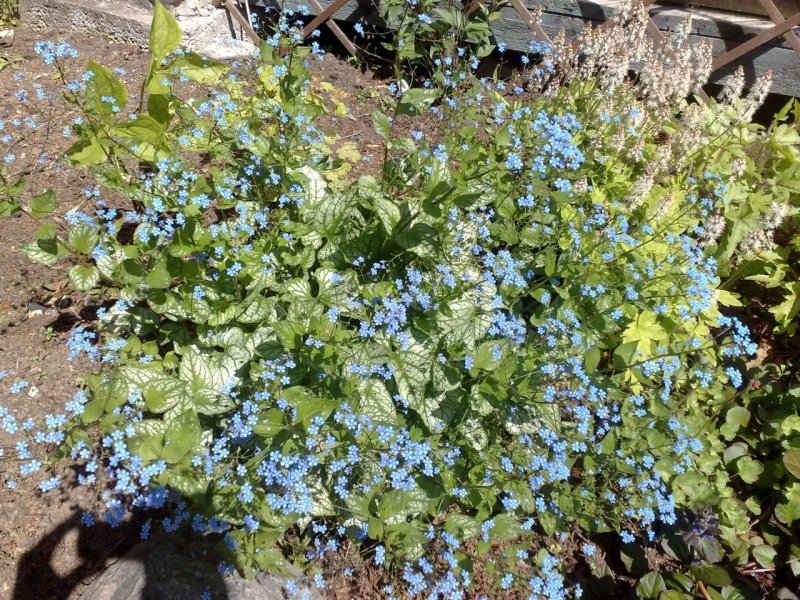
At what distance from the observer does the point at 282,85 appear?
3.15m

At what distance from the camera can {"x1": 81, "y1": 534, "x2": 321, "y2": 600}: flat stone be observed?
8.25 feet

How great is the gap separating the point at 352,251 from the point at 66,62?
325 cm

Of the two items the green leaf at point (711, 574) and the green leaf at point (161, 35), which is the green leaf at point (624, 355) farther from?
the green leaf at point (161, 35)

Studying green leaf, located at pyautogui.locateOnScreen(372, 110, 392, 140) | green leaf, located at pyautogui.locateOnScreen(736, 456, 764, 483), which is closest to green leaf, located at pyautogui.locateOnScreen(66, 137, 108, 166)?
green leaf, located at pyautogui.locateOnScreen(372, 110, 392, 140)

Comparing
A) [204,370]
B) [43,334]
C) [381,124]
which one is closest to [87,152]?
[43,334]

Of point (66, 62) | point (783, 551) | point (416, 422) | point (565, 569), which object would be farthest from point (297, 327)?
point (66, 62)

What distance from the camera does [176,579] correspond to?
2.56m

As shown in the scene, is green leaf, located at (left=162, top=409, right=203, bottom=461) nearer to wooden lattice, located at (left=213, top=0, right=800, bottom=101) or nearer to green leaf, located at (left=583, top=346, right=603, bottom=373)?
green leaf, located at (left=583, top=346, right=603, bottom=373)

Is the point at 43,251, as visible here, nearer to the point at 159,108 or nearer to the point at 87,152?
the point at 87,152

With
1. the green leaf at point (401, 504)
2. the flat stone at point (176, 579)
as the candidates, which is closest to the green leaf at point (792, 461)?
the green leaf at point (401, 504)

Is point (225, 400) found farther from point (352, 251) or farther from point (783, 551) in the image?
point (783, 551)

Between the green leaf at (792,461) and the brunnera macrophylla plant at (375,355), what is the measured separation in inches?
18.2

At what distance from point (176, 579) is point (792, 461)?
320 cm

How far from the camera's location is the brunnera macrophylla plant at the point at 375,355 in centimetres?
255
